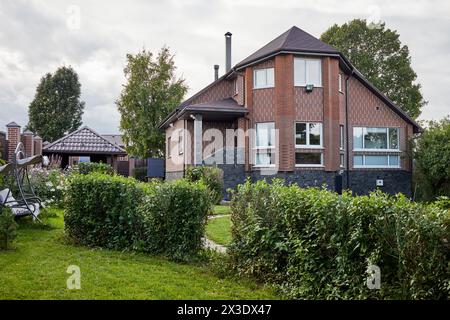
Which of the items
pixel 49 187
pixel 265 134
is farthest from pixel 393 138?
pixel 49 187

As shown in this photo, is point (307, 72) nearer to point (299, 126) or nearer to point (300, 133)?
point (299, 126)

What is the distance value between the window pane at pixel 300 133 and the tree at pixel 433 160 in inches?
220

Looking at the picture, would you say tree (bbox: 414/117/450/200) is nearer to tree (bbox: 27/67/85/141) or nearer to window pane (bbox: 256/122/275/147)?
window pane (bbox: 256/122/275/147)

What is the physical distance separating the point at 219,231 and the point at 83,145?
19.6m

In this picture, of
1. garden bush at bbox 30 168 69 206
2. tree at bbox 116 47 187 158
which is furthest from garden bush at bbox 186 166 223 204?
tree at bbox 116 47 187 158

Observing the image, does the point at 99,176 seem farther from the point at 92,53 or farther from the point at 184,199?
the point at 92,53

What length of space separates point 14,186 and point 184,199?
238 inches

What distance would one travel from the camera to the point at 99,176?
320 inches

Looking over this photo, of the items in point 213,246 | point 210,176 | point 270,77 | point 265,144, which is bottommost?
point 213,246

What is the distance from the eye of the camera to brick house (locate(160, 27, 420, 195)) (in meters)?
20.1

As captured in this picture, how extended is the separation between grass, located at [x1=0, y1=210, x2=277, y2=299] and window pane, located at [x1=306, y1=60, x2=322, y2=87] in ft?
50.4

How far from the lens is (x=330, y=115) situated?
20.5 m

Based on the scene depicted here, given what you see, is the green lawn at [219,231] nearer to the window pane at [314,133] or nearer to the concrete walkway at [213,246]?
the concrete walkway at [213,246]
